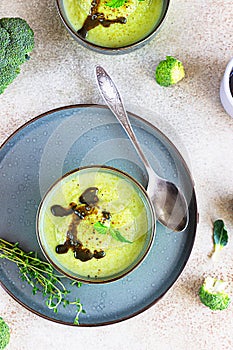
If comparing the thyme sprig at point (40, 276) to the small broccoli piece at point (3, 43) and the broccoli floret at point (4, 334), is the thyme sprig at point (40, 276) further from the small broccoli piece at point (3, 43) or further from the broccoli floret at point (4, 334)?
the small broccoli piece at point (3, 43)

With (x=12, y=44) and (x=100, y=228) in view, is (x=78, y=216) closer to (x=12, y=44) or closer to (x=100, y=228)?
(x=100, y=228)

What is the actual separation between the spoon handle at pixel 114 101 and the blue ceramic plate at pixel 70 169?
0.03m

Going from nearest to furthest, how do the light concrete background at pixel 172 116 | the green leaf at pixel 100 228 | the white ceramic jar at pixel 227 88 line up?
the green leaf at pixel 100 228, the white ceramic jar at pixel 227 88, the light concrete background at pixel 172 116

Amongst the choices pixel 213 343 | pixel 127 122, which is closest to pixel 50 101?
pixel 127 122

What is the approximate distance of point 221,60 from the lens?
193 centimetres

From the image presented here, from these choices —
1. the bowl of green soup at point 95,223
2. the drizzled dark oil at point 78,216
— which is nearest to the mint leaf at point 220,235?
the bowl of green soup at point 95,223

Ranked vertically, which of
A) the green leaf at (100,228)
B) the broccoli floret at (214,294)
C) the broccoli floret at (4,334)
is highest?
the green leaf at (100,228)

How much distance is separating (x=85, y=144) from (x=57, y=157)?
0.10 meters

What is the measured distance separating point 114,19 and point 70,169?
521 millimetres

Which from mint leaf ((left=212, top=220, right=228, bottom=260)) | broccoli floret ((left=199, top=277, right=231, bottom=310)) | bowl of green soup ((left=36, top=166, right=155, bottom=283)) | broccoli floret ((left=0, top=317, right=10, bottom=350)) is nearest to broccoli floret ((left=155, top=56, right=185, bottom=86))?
→ bowl of green soup ((left=36, top=166, right=155, bottom=283))

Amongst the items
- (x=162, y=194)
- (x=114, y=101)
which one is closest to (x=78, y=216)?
(x=162, y=194)

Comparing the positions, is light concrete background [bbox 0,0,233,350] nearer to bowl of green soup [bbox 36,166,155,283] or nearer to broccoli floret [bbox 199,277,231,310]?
broccoli floret [bbox 199,277,231,310]

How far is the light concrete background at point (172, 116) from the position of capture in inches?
75.3

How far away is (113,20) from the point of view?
185 centimetres
